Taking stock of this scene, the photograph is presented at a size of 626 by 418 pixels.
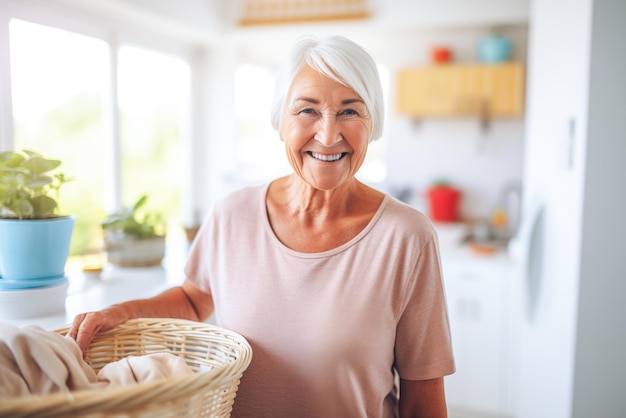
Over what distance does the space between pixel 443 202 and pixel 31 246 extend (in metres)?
2.66

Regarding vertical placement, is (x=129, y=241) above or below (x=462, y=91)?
below

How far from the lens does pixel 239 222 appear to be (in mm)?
1214


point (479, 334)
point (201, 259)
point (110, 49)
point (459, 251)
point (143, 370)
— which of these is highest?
point (110, 49)

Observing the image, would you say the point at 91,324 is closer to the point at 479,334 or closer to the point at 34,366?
the point at 34,366

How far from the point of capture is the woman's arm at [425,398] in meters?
1.11

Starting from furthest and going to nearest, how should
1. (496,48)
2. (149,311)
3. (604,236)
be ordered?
1. (496,48)
2. (604,236)
3. (149,311)

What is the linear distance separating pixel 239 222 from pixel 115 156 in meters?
2.00

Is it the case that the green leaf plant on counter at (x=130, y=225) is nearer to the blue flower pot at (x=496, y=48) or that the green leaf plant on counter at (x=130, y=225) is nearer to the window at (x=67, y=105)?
the window at (x=67, y=105)

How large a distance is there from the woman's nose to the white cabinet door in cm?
191

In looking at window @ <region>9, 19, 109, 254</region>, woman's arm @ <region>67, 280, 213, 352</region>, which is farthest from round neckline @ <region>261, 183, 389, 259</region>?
window @ <region>9, 19, 109, 254</region>

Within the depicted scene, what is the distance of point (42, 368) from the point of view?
851 mm

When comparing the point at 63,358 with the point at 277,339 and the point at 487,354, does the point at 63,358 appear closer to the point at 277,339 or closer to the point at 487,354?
the point at 277,339

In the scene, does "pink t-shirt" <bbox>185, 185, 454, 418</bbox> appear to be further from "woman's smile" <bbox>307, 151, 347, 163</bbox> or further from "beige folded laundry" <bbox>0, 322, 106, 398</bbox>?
"beige folded laundry" <bbox>0, 322, 106, 398</bbox>

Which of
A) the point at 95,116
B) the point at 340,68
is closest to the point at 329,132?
the point at 340,68
